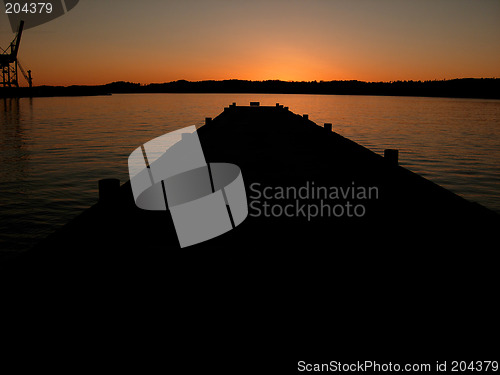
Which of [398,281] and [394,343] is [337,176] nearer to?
[398,281]

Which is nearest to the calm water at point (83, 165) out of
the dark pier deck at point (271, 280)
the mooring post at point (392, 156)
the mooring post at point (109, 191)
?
the mooring post at point (109, 191)

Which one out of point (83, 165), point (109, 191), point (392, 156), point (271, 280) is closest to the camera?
point (271, 280)

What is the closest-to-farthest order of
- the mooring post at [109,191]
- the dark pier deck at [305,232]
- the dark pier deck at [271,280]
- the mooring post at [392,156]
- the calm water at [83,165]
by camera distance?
the dark pier deck at [271,280]
the dark pier deck at [305,232]
the mooring post at [109,191]
the mooring post at [392,156]
the calm water at [83,165]

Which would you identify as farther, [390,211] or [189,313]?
[390,211]

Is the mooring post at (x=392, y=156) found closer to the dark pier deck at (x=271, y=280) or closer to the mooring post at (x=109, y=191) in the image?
the dark pier deck at (x=271, y=280)

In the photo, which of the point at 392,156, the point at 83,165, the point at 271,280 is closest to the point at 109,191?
the point at 271,280

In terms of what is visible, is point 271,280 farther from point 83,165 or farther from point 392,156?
point 83,165

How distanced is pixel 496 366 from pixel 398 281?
1183 millimetres

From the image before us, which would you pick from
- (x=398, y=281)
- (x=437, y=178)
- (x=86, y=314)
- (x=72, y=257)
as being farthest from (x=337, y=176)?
(x=437, y=178)

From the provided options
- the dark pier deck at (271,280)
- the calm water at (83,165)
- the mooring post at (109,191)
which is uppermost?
the mooring post at (109,191)

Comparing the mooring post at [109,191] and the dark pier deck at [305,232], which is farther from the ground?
the mooring post at [109,191]

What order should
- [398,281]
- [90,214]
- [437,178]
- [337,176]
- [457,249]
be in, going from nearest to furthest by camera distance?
[398,281] < [457,249] < [90,214] < [337,176] < [437,178]

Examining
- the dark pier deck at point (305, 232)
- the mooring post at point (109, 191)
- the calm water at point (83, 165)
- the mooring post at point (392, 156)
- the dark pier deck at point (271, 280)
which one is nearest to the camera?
the dark pier deck at point (271, 280)

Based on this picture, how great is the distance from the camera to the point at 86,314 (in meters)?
3.23
